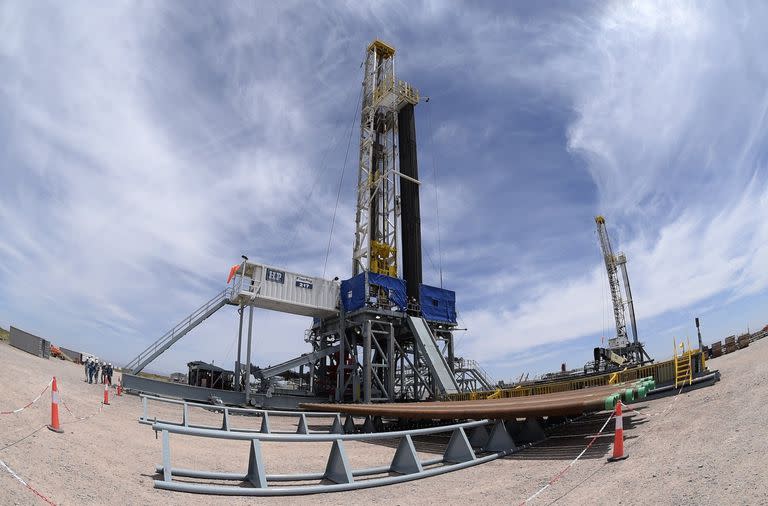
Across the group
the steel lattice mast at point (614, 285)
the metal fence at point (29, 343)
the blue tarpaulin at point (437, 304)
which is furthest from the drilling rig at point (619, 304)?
the metal fence at point (29, 343)

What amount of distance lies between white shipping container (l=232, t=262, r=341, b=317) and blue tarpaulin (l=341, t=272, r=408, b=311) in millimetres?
763

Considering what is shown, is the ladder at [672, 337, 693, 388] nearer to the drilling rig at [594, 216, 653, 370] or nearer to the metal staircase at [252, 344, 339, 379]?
the metal staircase at [252, 344, 339, 379]

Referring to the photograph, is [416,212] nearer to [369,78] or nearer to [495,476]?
[369,78]

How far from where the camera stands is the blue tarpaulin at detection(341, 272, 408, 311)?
2803 cm

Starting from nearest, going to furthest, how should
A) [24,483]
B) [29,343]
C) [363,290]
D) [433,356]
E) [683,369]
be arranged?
[24,483]
[683,369]
[433,356]
[363,290]
[29,343]

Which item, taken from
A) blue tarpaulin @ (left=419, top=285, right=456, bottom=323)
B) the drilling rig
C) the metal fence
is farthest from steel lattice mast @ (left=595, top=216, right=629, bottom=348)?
the metal fence

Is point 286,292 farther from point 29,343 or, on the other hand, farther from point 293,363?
point 29,343

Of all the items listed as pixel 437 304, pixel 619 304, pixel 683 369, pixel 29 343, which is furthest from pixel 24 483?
pixel 619 304

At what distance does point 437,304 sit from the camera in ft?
104

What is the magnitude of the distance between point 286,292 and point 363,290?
15.5 ft

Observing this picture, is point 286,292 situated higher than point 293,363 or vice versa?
point 286,292

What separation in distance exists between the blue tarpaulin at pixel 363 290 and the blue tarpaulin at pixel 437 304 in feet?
6.29

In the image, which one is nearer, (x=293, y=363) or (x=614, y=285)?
(x=293, y=363)

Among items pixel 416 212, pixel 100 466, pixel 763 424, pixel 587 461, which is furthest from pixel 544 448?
pixel 416 212
